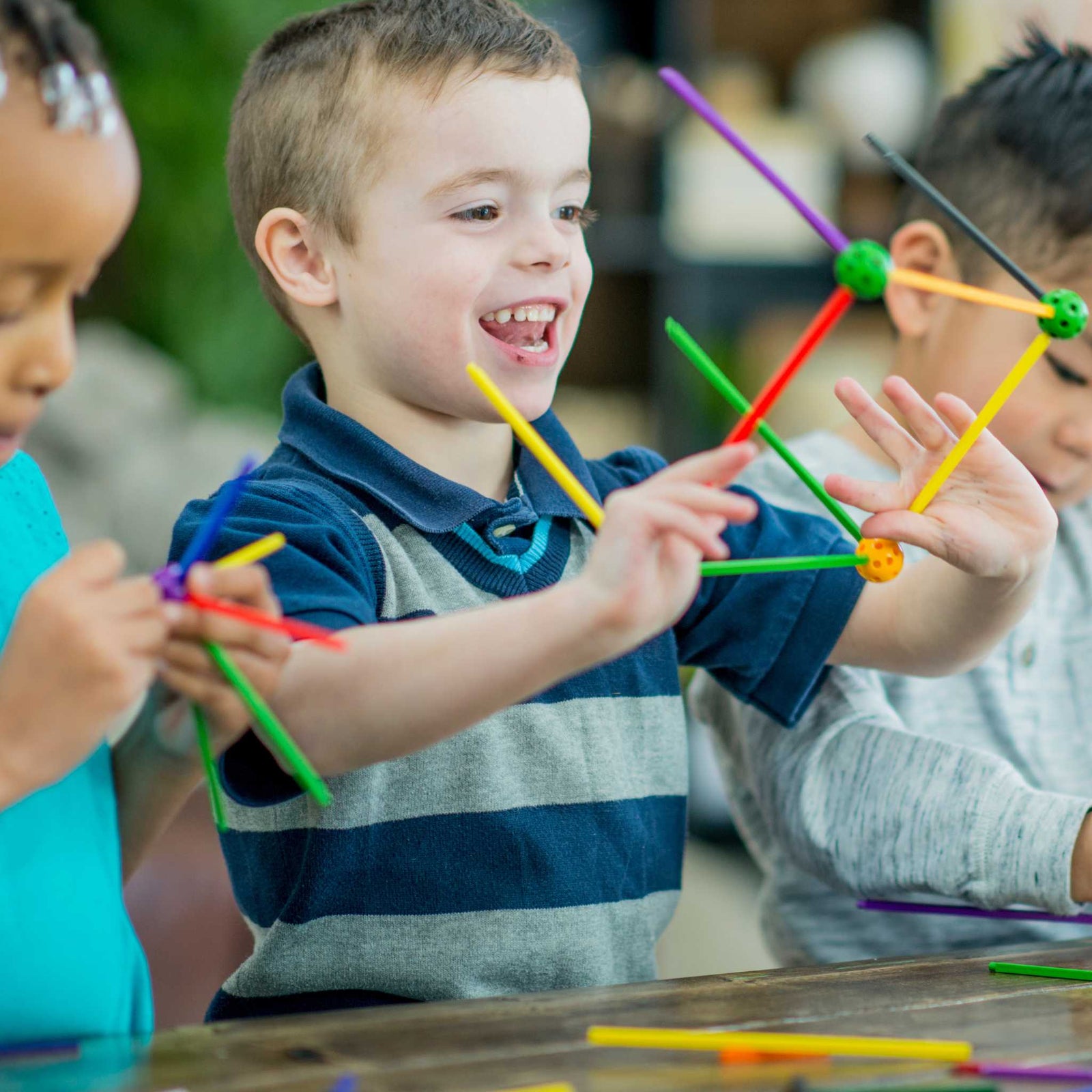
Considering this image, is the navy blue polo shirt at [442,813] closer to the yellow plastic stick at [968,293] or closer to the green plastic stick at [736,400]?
the green plastic stick at [736,400]

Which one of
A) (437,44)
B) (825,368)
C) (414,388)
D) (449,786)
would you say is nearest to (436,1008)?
(449,786)

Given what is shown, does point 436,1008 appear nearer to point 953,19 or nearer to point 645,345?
point 645,345

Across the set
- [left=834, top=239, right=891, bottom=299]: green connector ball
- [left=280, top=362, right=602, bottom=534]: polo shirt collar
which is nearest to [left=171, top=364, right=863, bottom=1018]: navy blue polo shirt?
[left=280, top=362, right=602, bottom=534]: polo shirt collar

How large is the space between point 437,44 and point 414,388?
0.67ft

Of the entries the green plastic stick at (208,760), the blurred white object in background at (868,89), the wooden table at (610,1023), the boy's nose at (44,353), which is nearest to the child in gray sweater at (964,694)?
the wooden table at (610,1023)

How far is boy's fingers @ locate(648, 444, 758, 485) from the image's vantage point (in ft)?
2.17

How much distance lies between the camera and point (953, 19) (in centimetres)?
291

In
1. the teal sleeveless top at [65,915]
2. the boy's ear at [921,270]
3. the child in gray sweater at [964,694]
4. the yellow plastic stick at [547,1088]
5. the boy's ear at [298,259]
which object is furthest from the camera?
the boy's ear at [921,270]

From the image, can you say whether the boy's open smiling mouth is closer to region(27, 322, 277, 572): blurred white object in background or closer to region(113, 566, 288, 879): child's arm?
region(113, 566, 288, 879): child's arm

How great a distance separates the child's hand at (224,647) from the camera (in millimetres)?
630

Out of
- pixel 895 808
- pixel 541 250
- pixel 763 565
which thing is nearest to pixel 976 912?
pixel 895 808

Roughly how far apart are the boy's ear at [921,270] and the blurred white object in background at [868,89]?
176 centimetres

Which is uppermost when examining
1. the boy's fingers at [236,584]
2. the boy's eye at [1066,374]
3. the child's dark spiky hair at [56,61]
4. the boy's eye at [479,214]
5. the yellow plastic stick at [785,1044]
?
the child's dark spiky hair at [56,61]

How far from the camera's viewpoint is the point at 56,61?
60cm
